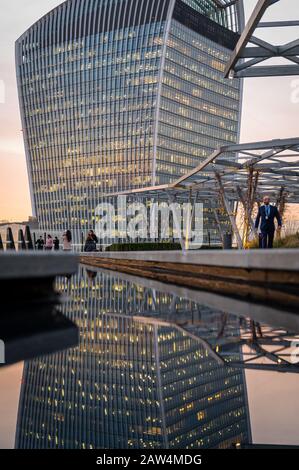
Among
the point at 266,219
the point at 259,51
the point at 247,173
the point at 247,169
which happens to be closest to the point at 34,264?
the point at 259,51

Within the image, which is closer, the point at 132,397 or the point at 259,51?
the point at 132,397

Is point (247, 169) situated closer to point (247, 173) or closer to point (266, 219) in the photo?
point (247, 173)

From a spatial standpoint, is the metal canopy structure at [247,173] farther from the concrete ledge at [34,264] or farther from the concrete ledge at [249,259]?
the concrete ledge at [34,264]

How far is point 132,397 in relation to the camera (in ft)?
8.86

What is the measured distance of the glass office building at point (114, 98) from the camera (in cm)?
10719

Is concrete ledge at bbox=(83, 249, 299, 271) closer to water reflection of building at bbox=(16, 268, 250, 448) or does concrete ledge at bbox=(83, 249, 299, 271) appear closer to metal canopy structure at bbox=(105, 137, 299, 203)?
water reflection of building at bbox=(16, 268, 250, 448)

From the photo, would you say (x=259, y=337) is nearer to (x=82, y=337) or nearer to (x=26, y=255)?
(x=82, y=337)

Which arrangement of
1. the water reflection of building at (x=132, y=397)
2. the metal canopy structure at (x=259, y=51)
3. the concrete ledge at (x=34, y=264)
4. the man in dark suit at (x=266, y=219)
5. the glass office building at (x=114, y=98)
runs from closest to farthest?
the water reflection of building at (x=132, y=397) < the concrete ledge at (x=34, y=264) < the metal canopy structure at (x=259, y=51) < the man in dark suit at (x=266, y=219) < the glass office building at (x=114, y=98)

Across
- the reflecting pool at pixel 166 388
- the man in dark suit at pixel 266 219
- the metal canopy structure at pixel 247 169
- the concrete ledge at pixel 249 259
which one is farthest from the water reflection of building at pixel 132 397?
the metal canopy structure at pixel 247 169

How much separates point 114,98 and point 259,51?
101338mm

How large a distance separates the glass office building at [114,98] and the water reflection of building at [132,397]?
103m

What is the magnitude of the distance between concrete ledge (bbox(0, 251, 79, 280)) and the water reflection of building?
1631 millimetres
